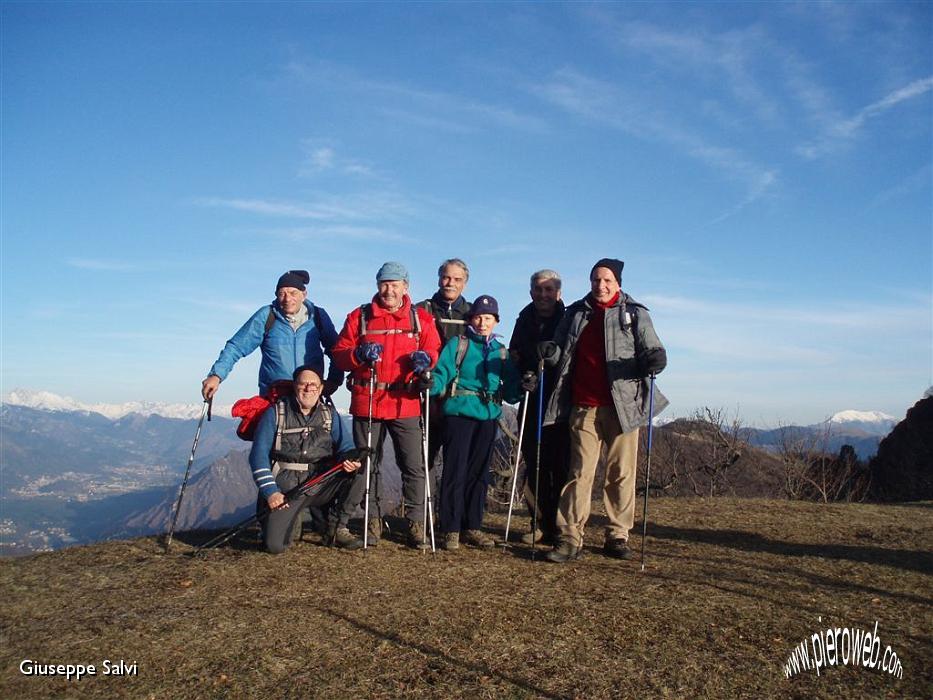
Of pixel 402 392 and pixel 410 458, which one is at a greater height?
pixel 402 392

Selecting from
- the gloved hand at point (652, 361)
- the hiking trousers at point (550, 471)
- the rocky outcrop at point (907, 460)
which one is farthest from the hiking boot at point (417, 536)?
the rocky outcrop at point (907, 460)

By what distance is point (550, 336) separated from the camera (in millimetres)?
7234

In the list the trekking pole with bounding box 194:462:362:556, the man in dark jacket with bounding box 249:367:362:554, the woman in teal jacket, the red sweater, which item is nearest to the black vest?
the man in dark jacket with bounding box 249:367:362:554

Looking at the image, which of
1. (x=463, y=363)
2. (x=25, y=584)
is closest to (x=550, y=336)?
(x=463, y=363)

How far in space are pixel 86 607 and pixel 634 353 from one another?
194 inches

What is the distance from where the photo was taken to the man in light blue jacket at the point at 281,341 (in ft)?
23.6

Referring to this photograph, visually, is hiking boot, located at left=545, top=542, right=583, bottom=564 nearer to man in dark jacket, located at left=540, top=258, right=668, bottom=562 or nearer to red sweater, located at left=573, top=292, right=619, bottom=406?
man in dark jacket, located at left=540, top=258, right=668, bottom=562

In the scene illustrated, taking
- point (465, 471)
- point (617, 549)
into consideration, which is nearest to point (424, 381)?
point (465, 471)

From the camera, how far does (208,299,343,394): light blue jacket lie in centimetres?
718

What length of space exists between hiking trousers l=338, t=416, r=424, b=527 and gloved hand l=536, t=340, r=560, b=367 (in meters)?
1.46

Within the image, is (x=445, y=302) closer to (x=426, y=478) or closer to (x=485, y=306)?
(x=485, y=306)

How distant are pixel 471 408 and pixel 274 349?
7.11 feet

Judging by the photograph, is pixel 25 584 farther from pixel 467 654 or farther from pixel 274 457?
pixel 467 654

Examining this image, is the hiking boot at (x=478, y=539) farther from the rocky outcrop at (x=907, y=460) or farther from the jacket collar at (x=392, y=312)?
the rocky outcrop at (x=907, y=460)
